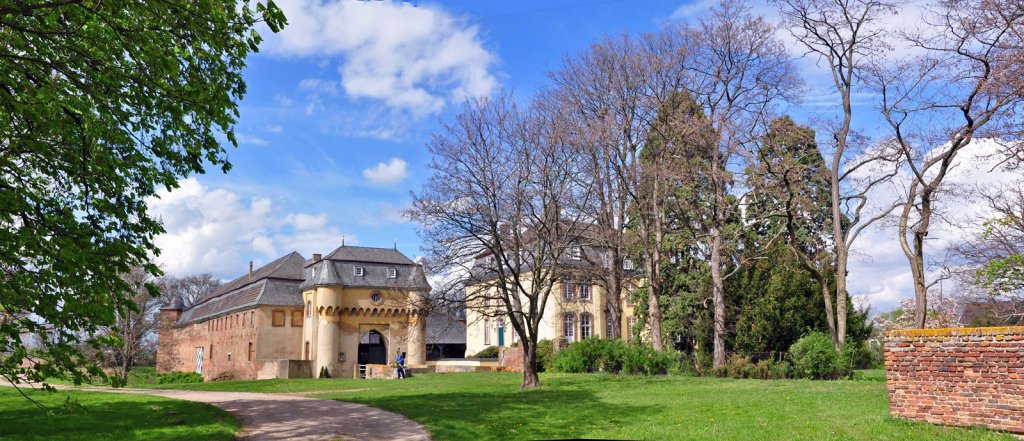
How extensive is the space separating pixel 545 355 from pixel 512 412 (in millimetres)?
21598

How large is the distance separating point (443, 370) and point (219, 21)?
34114mm

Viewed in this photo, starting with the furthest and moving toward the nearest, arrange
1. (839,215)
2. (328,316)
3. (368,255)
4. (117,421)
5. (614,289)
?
(368,255) → (328,316) → (614,289) → (839,215) → (117,421)

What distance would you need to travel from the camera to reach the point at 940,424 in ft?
39.9

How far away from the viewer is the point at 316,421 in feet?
51.3

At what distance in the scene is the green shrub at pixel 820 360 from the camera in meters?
23.0

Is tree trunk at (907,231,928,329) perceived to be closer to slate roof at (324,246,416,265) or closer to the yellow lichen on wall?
the yellow lichen on wall

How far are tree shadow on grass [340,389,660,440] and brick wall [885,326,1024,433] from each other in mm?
4956

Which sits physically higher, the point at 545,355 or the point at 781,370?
the point at 545,355

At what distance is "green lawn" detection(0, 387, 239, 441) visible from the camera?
43.1 ft

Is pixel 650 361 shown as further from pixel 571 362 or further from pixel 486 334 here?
pixel 486 334

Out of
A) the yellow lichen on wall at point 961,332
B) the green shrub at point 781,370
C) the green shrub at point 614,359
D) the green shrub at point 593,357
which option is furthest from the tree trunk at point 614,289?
the yellow lichen on wall at point 961,332

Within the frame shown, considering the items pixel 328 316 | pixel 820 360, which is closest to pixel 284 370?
pixel 328 316

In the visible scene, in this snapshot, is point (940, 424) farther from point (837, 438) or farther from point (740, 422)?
point (740, 422)

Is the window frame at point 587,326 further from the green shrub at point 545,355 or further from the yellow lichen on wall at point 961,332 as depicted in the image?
the yellow lichen on wall at point 961,332
